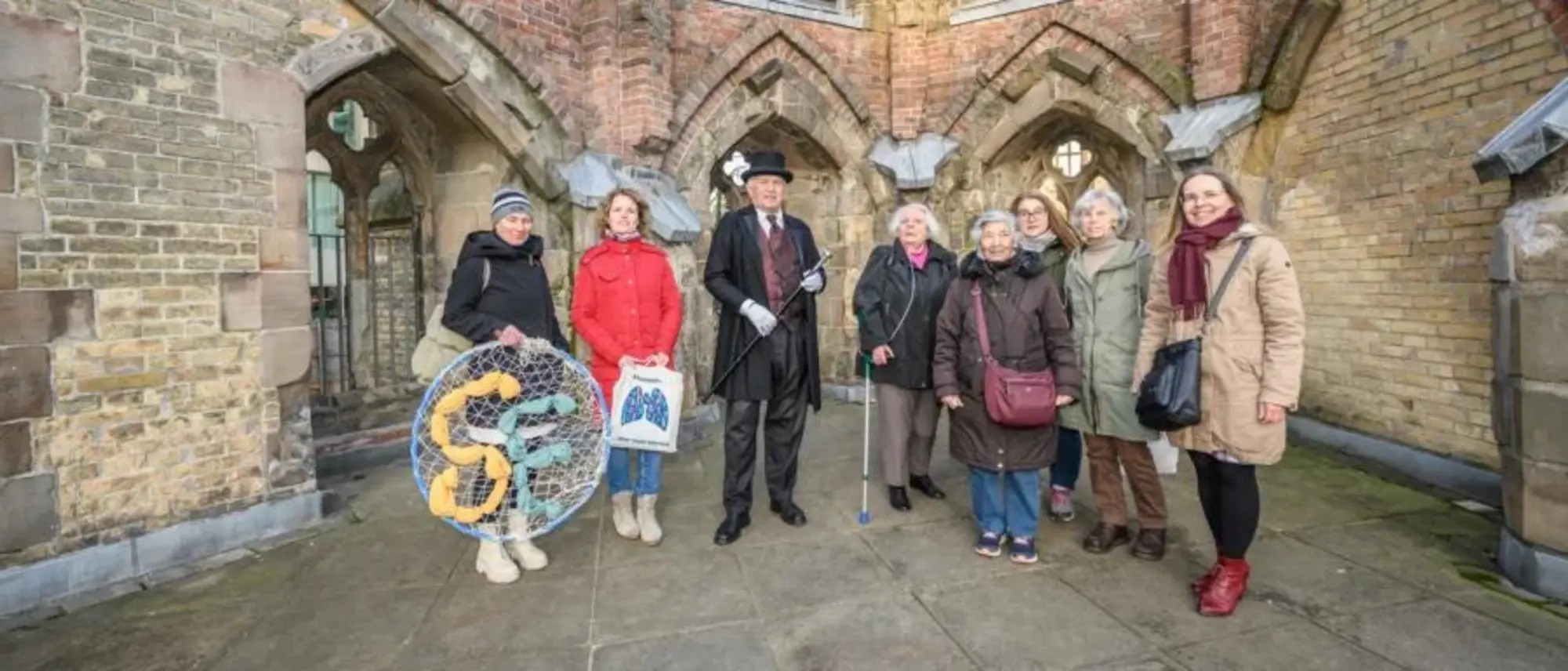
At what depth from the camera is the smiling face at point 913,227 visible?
429cm

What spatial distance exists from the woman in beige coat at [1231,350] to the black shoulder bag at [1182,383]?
2cm

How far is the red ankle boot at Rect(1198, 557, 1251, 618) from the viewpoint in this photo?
9.85ft

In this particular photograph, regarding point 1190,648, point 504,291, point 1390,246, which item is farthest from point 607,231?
point 1390,246

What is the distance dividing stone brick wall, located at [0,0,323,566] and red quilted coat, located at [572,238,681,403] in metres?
2.00

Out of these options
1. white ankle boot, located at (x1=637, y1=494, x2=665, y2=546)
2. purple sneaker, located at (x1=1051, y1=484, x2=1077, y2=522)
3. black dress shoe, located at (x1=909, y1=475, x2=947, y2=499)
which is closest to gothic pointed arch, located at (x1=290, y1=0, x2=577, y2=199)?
white ankle boot, located at (x1=637, y1=494, x2=665, y2=546)

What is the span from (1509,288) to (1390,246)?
7.40 feet

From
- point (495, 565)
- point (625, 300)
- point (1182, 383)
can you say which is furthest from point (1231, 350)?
point (495, 565)

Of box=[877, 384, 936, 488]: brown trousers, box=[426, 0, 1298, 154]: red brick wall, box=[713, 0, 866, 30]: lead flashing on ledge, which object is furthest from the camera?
box=[713, 0, 866, 30]: lead flashing on ledge

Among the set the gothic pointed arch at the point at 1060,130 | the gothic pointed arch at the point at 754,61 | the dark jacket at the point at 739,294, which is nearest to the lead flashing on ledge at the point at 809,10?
the gothic pointed arch at the point at 754,61

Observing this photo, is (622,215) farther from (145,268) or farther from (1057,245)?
(1057,245)

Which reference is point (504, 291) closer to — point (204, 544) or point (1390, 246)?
point (204, 544)

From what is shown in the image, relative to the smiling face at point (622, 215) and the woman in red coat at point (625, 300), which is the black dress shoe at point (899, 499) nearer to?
the woman in red coat at point (625, 300)

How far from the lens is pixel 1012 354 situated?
349cm

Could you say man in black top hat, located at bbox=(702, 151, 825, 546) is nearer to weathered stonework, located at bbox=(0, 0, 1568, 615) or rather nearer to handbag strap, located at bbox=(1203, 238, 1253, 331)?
handbag strap, located at bbox=(1203, 238, 1253, 331)
